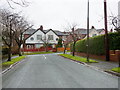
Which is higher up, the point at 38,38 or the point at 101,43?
the point at 38,38

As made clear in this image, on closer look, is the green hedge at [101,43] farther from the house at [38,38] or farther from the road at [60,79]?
the house at [38,38]

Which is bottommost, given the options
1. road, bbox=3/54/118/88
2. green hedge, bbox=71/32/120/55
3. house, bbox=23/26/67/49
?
road, bbox=3/54/118/88

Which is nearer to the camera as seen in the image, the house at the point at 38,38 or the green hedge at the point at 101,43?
the green hedge at the point at 101,43

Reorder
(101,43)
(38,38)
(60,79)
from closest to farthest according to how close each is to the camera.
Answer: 1. (60,79)
2. (101,43)
3. (38,38)

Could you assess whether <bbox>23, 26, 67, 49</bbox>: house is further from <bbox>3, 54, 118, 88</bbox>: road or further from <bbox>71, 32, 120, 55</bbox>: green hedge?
<bbox>3, 54, 118, 88</bbox>: road

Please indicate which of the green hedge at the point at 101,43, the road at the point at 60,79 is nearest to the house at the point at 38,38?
the green hedge at the point at 101,43

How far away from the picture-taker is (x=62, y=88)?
21.8ft

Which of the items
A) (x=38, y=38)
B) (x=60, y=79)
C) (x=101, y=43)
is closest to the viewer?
(x=60, y=79)

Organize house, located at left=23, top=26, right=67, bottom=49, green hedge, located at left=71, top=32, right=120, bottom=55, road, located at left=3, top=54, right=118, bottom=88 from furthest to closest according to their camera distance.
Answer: house, located at left=23, top=26, right=67, bottom=49, green hedge, located at left=71, top=32, right=120, bottom=55, road, located at left=3, top=54, right=118, bottom=88

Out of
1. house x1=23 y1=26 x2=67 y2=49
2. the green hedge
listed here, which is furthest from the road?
house x1=23 y1=26 x2=67 y2=49

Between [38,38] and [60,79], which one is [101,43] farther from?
[38,38]

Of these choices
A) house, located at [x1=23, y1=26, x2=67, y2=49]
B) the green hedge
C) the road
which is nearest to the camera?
the road

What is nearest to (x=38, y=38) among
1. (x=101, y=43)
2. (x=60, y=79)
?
(x=101, y=43)

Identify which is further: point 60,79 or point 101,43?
point 101,43
